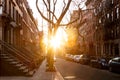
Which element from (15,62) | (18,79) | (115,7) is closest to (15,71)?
(15,62)

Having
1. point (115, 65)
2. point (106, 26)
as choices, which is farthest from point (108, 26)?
point (115, 65)

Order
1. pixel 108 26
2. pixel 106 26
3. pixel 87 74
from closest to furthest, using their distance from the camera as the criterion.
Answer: pixel 87 74 → pixel 108 26 → pixel 106 26

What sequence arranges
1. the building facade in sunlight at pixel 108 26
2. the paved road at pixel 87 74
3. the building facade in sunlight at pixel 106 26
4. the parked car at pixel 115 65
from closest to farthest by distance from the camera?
the paved road at pixel 87 74
the parked car at pixel 115 65
the building facade in sunlight at pixel 106 26
the building facade in sunlight at pixel 108 26

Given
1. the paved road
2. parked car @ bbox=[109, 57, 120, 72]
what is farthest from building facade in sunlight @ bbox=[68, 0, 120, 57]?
parked car @ bbox=[109, 57, 120, 72]

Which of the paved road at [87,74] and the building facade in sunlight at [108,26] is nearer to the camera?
the paved road at [87,74]

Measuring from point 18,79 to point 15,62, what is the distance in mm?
3367

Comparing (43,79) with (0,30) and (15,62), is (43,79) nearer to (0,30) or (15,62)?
(15,62)

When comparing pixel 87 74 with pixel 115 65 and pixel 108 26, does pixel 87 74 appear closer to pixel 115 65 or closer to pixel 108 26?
pixel 115 65

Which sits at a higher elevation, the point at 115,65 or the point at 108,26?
the point at 108,26

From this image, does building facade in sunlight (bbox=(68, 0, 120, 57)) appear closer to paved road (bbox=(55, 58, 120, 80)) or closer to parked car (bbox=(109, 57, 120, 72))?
paved road (bbox=(55, 58, 120, 80))

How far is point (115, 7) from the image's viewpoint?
55.5 m

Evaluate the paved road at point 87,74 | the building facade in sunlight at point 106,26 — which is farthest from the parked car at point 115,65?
the building facade in sunlight at point 106,26

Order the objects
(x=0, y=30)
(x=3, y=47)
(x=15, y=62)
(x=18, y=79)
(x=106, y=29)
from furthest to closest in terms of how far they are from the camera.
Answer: (x=106, y=29) → (x=0, y=30) → (x=3, y=47) → (x=15, y=62) → (x=18, y=79)

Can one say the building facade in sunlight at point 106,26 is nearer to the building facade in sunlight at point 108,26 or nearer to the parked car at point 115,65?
the building facade in sunlight at point 108,26
